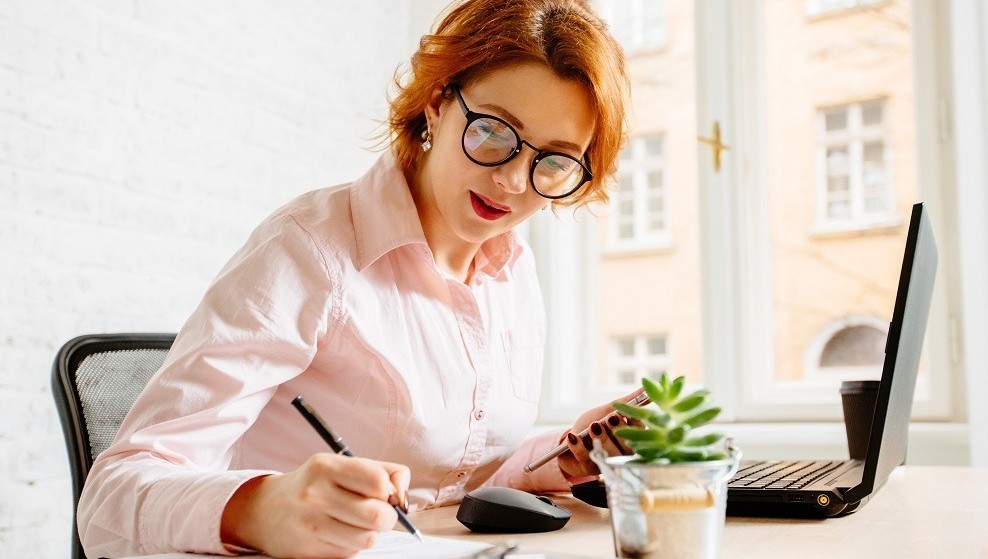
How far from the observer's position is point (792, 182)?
8.71 feet

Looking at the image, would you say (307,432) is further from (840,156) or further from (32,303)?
(840,156)

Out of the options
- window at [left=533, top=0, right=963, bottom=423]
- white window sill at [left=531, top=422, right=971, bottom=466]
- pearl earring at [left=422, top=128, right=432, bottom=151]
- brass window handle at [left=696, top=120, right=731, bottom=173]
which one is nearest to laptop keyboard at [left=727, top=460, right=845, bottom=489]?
pearl earring at [left=422, top=128, right=432, bottom=151]

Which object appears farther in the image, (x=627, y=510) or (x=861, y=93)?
(x=861, y=93)

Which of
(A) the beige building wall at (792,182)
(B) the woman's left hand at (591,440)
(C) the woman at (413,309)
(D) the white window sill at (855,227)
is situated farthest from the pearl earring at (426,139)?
(D) the white window sill at (855,227)

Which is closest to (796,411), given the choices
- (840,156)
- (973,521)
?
(840,156)

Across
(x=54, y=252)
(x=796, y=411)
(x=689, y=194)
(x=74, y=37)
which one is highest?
(x=74, y=37)

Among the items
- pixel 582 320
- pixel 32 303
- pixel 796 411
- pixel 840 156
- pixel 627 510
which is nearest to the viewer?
pixel 627 510

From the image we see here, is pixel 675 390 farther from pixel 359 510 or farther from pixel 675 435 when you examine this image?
pixel 359 510

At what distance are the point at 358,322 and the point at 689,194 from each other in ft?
6.68

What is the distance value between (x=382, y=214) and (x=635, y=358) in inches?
75.2

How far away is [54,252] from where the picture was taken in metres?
1.85

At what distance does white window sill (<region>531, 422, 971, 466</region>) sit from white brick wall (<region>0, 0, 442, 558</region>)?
3.37 feet

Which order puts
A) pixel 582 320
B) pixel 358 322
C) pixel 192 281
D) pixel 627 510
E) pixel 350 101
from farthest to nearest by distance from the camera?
pixel 582 320
pixel 350 101
pixel 192 281
pixel 358 322
pixel 627 510

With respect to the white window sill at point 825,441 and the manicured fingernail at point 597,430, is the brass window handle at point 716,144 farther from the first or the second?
the manicured fingernail at point 597,430
